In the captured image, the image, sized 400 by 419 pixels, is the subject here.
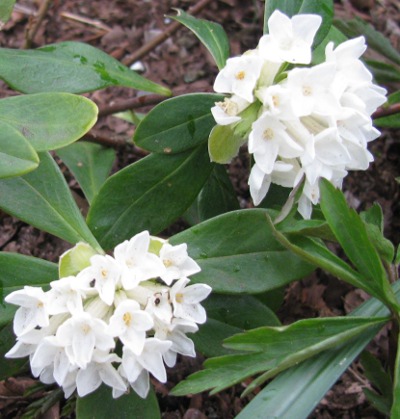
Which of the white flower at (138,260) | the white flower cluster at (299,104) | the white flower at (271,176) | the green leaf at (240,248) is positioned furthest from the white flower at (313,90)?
the white flower at (138,260)

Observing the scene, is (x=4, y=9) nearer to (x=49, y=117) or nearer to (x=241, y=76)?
(x=49, y=117)

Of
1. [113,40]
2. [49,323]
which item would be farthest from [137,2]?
[49,323]

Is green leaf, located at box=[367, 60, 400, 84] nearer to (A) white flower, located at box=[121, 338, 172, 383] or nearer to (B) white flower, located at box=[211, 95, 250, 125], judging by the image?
(B) white flower, located at box=[211, 95, 250, 125]

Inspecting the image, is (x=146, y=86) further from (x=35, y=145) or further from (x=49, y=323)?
(x=49, y=323)

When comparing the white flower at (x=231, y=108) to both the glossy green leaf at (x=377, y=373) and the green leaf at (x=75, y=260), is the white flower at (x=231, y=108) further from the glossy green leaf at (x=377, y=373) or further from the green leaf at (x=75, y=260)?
the glossy green leaf at (x=377, y=373)

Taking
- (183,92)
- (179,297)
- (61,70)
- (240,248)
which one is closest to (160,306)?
(179,297)

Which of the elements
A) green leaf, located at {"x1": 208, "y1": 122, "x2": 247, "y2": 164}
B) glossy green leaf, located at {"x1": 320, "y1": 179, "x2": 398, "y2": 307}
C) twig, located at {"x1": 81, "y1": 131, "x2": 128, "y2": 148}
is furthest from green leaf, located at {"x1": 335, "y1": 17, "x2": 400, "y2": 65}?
glossy green leaf, located at {"x1": 320, "y1": 179, "x2": 398, "y2": 307}
